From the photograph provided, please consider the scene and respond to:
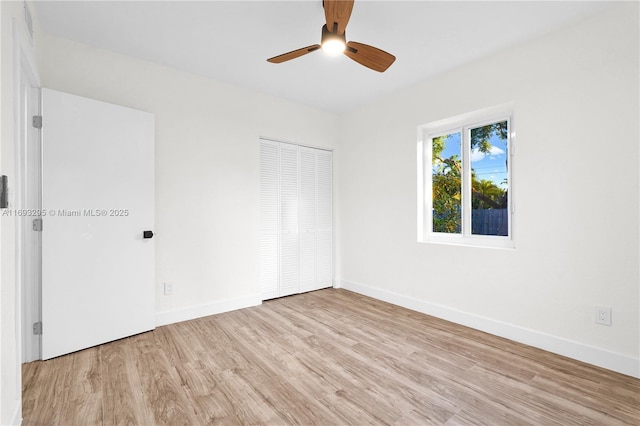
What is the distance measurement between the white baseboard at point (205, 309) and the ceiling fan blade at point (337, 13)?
9.26 ft

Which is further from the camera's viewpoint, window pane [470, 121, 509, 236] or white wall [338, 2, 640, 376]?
window pane [470, 121, 509, 236]

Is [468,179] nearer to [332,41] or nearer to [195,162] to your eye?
[332,41]

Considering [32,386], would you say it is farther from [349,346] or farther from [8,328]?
[349,346]

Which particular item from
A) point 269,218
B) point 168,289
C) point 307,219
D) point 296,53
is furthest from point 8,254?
point 307,219

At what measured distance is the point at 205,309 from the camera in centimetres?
321

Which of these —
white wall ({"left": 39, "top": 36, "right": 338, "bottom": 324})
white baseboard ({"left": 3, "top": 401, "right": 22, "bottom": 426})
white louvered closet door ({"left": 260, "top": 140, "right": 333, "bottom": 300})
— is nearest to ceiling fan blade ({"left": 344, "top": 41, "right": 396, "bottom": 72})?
white wall ({"left": 39, "top": 36, "right": 338, "bottom": 324})

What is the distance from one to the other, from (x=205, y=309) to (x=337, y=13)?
294 cm

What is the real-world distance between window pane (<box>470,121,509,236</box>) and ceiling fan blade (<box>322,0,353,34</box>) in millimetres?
1884

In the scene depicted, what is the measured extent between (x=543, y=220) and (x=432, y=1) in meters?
1.88

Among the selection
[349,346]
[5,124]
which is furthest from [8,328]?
[349,346]

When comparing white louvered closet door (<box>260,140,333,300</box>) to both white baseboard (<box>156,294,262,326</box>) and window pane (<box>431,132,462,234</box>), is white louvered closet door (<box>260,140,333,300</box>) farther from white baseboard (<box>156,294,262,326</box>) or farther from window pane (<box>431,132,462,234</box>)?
window pane (<box>431,132,462,234</box>)

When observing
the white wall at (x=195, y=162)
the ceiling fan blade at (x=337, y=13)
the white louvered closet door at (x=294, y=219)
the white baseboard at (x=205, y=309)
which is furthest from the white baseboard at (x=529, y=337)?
the ceiling fan blade at (x=337, y=13)

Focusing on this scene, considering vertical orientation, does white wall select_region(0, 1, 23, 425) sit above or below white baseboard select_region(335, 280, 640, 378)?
above

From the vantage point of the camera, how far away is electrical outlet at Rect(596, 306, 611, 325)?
2.16 m
